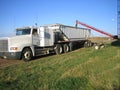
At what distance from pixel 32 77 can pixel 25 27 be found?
26.4 feet

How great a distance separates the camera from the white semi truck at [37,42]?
14172 millimetres

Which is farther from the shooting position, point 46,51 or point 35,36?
point 46,51

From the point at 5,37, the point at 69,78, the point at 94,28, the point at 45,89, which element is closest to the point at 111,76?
the point at 69,78

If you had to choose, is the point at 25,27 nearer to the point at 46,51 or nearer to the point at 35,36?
the point at 35,36

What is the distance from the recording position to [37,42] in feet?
53.4

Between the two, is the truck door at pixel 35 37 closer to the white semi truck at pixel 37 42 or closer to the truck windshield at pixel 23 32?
the white semi truck at pixel 37 42

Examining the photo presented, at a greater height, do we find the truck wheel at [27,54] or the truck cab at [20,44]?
the truck cab at [20,44]

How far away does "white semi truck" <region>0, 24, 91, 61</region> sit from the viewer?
14.2 m

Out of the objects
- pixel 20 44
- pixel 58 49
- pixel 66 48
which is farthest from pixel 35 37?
pixel 66 48

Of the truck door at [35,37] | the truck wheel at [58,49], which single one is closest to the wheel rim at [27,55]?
the truck door at [35,37]

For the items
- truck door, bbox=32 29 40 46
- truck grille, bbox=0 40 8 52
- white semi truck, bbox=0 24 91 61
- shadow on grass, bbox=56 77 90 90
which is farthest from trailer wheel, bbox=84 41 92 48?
shadow on grass, bbox=56 77 90 90

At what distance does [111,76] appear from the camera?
28.6 feet

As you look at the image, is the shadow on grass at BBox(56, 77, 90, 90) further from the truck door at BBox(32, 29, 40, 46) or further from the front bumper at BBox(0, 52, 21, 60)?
the truck door at BBox(32, 29, 40, 46)

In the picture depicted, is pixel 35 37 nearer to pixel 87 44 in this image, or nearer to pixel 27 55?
pixel 27 55
